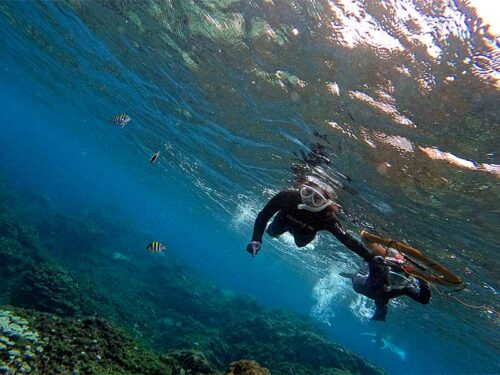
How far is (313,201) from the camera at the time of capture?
5766mm

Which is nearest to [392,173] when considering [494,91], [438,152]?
[438,152]

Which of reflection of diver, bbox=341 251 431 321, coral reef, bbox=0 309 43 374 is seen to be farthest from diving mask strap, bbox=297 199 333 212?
coral reef, bbox=0 309 43 374

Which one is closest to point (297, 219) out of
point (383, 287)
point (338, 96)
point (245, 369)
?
point (383, 287)

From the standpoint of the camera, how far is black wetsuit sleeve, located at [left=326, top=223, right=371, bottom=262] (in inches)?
Answer: 216

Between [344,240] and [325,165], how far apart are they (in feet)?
23.3

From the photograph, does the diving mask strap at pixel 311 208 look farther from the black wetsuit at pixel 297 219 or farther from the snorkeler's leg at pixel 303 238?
the snorkeler's leg at pixel 303 238

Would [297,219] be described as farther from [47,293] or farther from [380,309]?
[47,293]

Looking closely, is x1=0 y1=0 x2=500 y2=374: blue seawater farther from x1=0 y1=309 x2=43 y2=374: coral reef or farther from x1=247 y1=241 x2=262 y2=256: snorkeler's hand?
x1=0 y1=309 x2=43 y2=374: coral reef

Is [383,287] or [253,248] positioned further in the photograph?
[383,287]

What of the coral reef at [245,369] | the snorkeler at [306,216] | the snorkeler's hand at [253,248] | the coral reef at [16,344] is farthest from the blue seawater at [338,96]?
the coral reef at [16,344]

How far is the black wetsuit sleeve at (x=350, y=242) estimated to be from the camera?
548 centimetres

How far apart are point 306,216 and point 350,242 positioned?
98 centimetres

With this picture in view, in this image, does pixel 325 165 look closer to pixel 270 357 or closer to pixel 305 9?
pixel 305 9

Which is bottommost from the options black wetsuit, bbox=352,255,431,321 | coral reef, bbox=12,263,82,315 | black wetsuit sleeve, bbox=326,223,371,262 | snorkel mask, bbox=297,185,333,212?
coral reef, bbox=12,263,82,315
